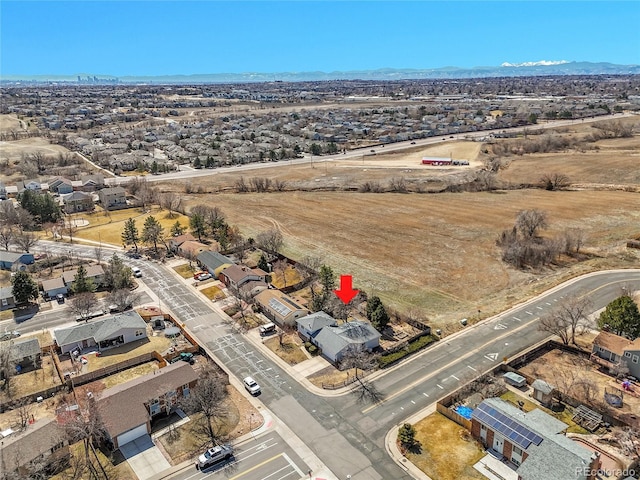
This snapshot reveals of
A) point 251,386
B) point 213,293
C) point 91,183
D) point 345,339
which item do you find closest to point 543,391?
point 345,339

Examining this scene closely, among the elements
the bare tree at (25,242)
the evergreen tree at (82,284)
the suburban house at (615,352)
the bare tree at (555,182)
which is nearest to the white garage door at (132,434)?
the evergreen tree at (82,284)

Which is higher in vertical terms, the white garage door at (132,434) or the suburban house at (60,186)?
the suburban house at (60,186)

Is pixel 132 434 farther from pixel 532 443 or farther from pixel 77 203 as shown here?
pixel 77 203

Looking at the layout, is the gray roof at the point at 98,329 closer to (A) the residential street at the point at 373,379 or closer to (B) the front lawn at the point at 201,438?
(A) the residential street at the point at 373,379

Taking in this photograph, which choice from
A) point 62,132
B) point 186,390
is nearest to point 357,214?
point 186,390

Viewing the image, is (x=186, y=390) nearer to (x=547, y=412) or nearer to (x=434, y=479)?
(x=434, y=479)
